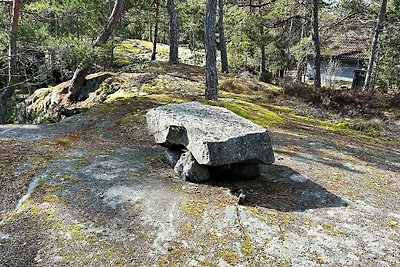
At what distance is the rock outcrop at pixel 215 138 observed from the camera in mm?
3848

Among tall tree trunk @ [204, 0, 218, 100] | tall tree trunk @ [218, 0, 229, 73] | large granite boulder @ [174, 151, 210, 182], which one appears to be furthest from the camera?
tall tree trunk @ [218, 0, 229, 73]

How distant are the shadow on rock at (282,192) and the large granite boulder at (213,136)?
1.07 ft

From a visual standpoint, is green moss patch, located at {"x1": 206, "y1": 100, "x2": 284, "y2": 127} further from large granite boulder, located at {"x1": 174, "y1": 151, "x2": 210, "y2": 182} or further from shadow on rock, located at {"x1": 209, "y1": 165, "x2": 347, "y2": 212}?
large granite boulder, located at {"x1": 174, "y1": 151, "x2": 210, "y2": 182}

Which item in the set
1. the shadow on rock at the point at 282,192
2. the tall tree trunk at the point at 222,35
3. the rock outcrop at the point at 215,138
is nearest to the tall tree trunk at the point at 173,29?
the tall tree trunk at the point at 222,35

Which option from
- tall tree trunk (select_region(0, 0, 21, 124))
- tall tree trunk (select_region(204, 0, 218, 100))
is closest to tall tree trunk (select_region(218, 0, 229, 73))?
tall tree trunk (select_region(204, 0, 218, 100))

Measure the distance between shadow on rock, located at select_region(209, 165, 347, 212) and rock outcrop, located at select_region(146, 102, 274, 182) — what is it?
210 mm

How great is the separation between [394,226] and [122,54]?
22.2 m

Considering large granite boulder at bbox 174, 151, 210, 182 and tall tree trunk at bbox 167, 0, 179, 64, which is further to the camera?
tall tree trunk at bbox 167, 0, 179, 64

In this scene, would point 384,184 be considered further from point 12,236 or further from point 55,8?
point 55,8

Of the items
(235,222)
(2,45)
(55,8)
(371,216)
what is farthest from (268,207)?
(2,45)

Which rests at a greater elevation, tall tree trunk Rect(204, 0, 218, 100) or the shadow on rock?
tall tree trunk Rect(204, 0, 218, 100)

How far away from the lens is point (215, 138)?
386 cm

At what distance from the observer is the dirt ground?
2.88 metres

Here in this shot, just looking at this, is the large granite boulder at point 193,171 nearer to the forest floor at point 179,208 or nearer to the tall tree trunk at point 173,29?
the forest floor at point 179,208
